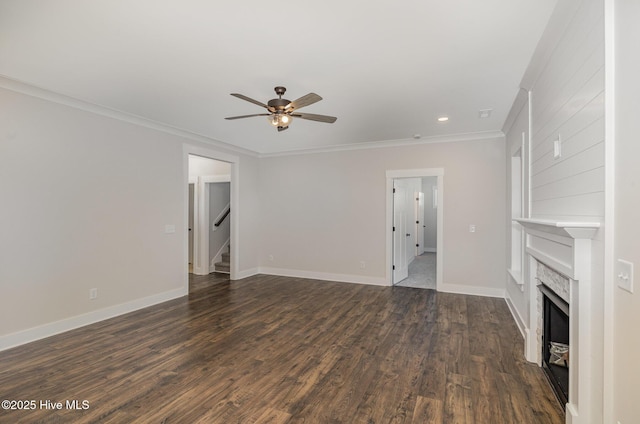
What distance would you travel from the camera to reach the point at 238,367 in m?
2.70

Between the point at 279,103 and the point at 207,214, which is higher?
the point at 279,103

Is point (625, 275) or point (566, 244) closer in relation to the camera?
point (625, 275)

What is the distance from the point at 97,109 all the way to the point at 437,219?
5.29 m

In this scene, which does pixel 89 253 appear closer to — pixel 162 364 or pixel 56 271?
pixel 56 271

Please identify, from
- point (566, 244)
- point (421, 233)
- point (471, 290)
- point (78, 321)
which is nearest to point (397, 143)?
point (471, 290)

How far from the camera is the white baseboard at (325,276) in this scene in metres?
5.77

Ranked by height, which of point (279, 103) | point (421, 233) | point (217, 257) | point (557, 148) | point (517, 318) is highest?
point (279, 103)

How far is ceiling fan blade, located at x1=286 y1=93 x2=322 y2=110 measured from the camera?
2607mm

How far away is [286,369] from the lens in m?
2.67

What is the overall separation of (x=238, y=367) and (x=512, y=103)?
4.11 meters

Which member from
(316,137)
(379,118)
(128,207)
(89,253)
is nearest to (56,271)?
(89,253)

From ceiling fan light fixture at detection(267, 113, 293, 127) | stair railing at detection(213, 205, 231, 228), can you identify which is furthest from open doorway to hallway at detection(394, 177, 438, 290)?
stair railing at detection(213, 205, 231, 228)

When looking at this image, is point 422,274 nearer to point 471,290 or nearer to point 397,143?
point 471,290

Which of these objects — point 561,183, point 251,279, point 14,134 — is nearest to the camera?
point 561,183
